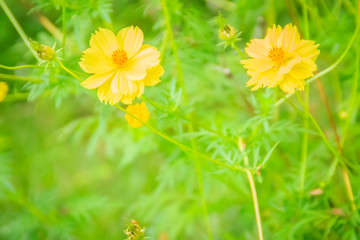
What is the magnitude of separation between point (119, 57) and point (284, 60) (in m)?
0.30

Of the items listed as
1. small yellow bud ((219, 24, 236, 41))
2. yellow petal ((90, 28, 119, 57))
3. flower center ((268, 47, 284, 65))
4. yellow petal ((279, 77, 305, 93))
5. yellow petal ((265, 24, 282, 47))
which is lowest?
yellow petal ((279, 77, 305, 93))

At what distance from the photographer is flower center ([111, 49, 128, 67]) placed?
0.65m

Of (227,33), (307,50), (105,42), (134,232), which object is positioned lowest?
(134,232)

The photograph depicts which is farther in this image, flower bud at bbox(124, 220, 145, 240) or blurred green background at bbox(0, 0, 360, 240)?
blurred green background at bbox(0, 0, 360, 240)

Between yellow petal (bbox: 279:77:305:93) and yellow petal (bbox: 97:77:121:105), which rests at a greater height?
yellow petal (bbox: 97:77:121:105)

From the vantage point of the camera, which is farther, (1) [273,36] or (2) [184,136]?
(2) [184,136]

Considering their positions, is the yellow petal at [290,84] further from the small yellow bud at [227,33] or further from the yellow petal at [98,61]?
the yellow petal at [98,61]

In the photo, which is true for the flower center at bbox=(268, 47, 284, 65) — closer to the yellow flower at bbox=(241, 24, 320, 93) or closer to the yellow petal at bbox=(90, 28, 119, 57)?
the yellow flower at bbox=(241, 24, 320, 93)

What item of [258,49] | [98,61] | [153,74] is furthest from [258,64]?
[98,61]

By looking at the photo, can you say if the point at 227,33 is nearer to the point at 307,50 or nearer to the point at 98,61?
the point at 307,50

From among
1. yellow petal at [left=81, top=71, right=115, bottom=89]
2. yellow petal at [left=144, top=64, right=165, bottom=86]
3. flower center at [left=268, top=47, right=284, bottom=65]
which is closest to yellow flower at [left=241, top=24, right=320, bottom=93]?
flower center at [left=268, top=47, right=284, bottom=65]

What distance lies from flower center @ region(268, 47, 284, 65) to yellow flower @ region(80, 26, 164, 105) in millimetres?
200

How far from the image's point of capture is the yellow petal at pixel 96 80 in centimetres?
63

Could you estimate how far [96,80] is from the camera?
0.65m
